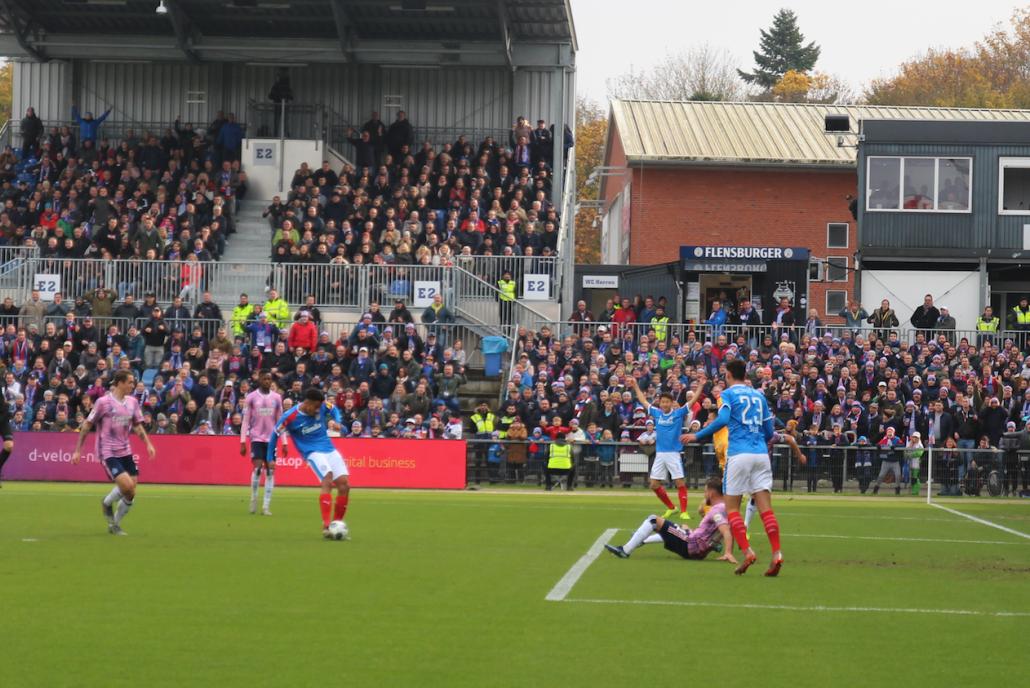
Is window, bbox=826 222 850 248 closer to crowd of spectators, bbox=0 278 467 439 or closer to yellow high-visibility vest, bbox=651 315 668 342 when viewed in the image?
yellow high-visibility vest, bbox=651 315 668 342

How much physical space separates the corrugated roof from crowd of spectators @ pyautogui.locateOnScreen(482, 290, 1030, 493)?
70.2 feet

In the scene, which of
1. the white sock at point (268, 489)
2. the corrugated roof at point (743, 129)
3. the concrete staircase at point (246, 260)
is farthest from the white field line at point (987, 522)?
the corrugated roof at point (743, 129)

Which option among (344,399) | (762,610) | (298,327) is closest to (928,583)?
(762,610)

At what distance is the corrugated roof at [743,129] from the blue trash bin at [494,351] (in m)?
22.5

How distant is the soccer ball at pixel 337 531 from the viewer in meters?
17.4

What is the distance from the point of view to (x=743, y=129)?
196ft

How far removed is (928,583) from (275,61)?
34881mm

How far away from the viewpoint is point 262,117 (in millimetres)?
45500

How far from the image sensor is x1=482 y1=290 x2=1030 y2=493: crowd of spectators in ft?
97.2

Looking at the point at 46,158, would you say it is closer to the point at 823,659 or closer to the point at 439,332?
the point at 439,332

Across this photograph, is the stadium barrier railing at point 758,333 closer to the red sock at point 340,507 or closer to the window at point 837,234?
the red sock at point 340,507

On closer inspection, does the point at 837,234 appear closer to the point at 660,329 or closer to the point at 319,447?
the point at 660,329

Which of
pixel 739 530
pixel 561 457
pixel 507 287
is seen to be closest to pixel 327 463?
pixel 739 530

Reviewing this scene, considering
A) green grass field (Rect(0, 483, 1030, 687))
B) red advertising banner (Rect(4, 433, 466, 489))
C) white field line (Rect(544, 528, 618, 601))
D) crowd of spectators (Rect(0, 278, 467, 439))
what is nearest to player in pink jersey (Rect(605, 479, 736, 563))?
green grass field (Rect(0, 483, 1030, 687))
